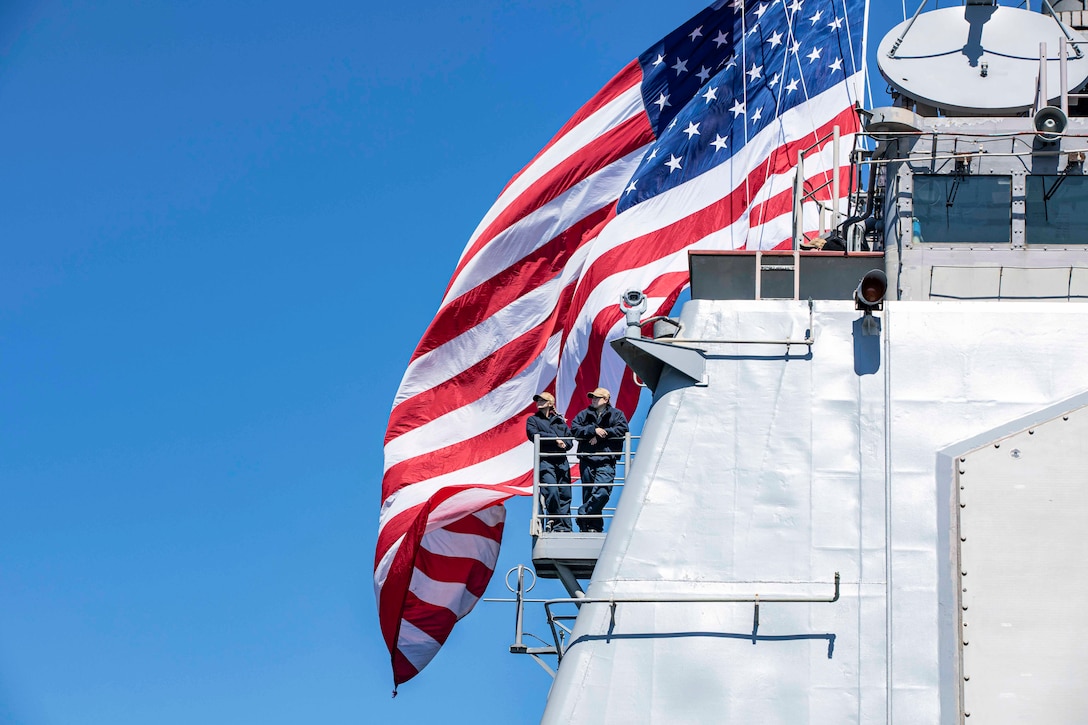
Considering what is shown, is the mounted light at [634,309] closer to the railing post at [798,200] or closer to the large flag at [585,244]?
the railing post at [798,200]

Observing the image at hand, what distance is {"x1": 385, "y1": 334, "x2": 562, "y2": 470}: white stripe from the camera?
17.1 meters

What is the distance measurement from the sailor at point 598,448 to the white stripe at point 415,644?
6.11 meters

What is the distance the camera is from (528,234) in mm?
17781

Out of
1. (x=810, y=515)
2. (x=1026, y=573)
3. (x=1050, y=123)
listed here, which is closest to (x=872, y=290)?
(x=810, y=515)

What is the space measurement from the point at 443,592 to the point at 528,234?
14.9 feet

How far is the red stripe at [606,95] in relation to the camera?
60.2 feet

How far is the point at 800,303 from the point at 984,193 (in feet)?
6.16

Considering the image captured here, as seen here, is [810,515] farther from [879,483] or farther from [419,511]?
[419,511]

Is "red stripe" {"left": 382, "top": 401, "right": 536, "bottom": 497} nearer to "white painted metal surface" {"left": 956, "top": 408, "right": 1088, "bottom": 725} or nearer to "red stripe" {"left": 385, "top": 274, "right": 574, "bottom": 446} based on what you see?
"red stripe" {"left": 385, "top": 274, "right": 574, "bottom": 446}

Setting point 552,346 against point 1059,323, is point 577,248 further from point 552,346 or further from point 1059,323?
point 1059,323

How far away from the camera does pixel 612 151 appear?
17984 mm

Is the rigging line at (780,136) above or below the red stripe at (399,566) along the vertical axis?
above

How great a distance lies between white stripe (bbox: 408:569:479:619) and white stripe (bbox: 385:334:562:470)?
145cm

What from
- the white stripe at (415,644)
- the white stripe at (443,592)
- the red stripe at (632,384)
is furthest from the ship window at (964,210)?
the white stripe at (415,644)
